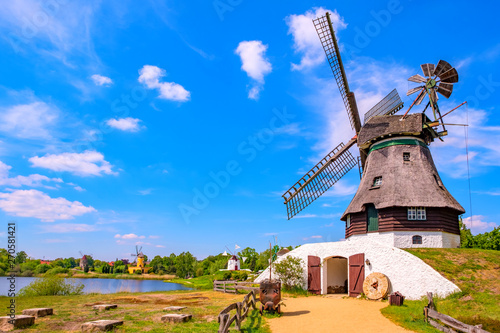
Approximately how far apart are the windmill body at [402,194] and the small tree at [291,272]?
5.06m

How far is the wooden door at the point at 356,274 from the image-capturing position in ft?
65.7

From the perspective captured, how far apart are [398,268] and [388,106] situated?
14347mm

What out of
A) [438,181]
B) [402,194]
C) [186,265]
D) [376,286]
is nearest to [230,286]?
[376,286]

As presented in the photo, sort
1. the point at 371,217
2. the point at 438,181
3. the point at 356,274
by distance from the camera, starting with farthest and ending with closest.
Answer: the point at 438,181 < the point at 371,217 < the point at 356,274

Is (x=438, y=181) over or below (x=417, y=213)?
over

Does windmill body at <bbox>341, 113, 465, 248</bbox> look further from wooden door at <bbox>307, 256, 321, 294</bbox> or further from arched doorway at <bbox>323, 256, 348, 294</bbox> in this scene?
Result: wooden door at <bbox>307, 256, 321, 294</bbox>

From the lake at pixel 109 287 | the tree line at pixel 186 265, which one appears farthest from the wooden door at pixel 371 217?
the tree line at pixel 186 265

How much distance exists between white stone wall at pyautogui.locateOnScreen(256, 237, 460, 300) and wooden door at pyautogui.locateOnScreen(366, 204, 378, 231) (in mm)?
3008

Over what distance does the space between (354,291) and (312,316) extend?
24.8ft

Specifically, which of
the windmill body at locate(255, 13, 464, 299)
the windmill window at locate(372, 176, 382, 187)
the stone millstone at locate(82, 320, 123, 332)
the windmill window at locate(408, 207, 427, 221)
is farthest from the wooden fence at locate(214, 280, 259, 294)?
the stone millstone at locate(82, 320, 123, 332)

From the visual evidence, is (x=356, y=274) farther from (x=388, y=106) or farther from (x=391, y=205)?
(x=388, y=106)

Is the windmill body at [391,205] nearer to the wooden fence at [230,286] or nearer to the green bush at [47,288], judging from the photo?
the wooden fence at [230,286]

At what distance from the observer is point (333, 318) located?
13.5 metres

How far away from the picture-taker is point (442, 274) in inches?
691
